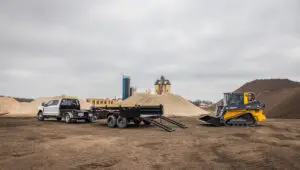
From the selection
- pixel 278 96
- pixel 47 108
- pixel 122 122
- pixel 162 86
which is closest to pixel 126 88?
pixel 162 86

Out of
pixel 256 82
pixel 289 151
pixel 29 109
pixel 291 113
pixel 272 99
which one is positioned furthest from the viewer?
pixel 256 82

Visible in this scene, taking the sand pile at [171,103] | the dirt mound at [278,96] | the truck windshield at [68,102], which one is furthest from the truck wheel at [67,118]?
the dirt mound at [278,96]

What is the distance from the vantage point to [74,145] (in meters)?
9.44

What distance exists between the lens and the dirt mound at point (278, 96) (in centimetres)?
3967

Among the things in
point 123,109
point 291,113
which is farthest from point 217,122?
point 291,113

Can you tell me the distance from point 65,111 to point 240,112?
14.2m

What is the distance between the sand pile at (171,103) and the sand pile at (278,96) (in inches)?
529

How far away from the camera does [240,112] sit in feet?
61.7

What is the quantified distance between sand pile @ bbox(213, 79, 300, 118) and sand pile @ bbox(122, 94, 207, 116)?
13.4 meters

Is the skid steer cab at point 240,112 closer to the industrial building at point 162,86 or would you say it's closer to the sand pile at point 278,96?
the sand pile at point 278,96

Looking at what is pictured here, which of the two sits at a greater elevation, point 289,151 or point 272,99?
point 272,99

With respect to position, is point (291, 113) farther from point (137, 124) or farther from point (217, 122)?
point (137, 124)

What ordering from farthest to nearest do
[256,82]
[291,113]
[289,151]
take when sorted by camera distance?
[256,82] < [291,113] < [289,151]

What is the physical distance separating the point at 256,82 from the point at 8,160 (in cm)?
8752
